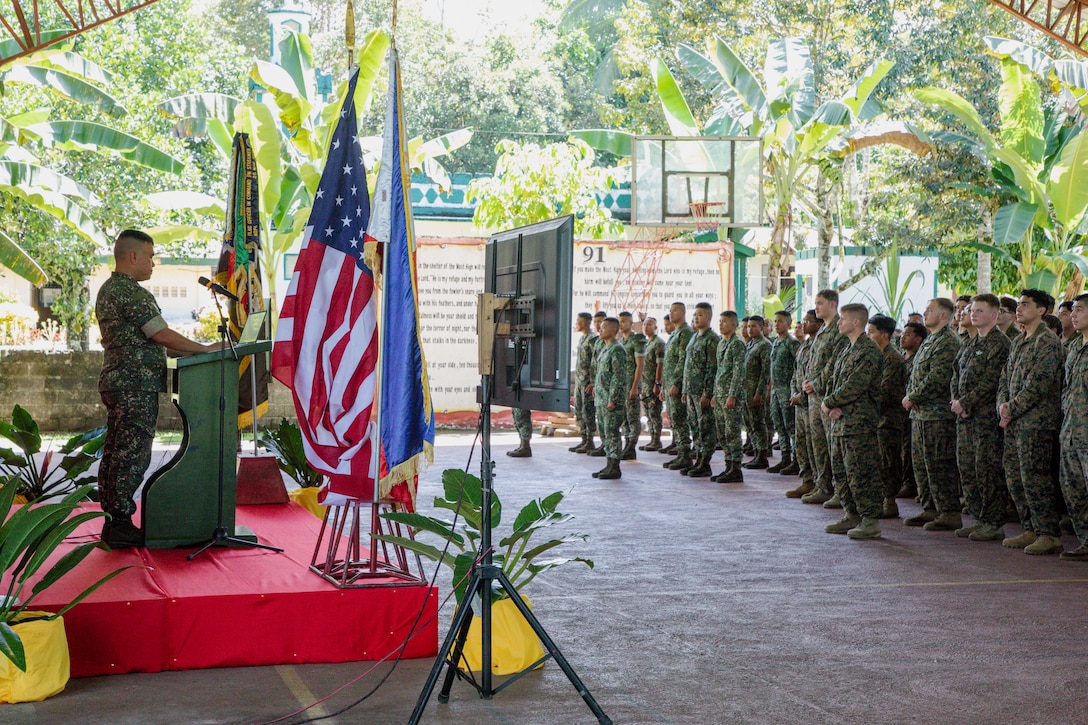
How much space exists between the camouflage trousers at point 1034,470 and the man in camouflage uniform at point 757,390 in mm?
4471

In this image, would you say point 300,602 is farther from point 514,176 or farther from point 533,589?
point 514,176

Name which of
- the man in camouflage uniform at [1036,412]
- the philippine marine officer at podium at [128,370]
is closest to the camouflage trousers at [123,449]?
the philippine marine officer at podium at [128,370]

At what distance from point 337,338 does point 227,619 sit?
1.40m

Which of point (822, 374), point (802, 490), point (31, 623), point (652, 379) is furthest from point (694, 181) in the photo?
point (31, 623)

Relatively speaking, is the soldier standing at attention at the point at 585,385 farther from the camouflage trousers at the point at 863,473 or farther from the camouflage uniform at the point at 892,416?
the camouflage trousers at the point at 863,473

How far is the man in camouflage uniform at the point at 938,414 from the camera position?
8.48 m

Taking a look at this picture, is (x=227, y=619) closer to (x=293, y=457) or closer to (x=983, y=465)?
(x=293, y=457)

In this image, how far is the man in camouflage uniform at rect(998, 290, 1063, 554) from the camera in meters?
7.40

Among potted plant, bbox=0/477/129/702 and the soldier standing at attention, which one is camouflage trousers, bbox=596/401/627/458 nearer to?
the soldier standing at attention

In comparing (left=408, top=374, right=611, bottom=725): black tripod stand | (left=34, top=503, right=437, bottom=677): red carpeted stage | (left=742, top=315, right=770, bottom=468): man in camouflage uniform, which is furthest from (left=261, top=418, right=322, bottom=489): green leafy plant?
(left=742, top=315, right=770, bottom=468): man in camouflage uniform

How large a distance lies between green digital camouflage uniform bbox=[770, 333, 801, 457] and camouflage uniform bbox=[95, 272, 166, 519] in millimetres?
7689

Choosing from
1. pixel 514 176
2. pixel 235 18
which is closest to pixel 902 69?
pixel 514 176

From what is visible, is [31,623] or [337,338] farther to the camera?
[337,338]

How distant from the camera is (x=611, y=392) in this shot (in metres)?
12.2
